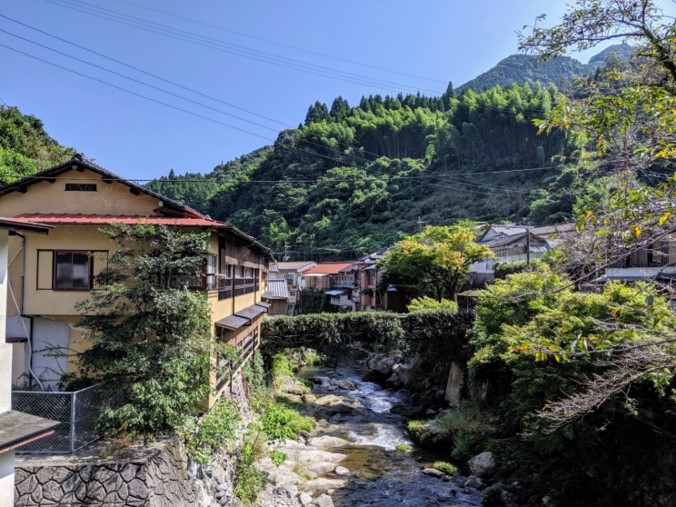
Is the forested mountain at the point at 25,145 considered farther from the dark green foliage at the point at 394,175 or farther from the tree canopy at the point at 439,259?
the dark green foliage at the point at 394,175

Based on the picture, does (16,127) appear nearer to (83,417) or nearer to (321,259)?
(83,417)

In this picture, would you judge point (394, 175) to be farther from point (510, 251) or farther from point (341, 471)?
point (341, 471)

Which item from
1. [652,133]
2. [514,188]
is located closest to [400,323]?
[652,133]

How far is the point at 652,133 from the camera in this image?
562cm

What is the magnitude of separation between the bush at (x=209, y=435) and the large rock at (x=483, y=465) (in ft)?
32.2

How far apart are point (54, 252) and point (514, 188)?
68244mm

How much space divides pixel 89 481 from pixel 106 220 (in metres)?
6.63

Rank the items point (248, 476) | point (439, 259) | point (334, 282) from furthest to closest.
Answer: point (334, 282) → point (439, 259) → point (248, 476)

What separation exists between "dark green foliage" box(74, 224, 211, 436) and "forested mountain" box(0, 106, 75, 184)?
53.5 ft

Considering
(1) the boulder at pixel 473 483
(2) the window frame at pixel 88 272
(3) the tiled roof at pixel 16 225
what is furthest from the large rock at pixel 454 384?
(3) the tiled roof at pixel 16 225

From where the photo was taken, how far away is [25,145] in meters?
26.8

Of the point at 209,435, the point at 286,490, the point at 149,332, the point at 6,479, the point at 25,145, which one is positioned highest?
the point at 25,145

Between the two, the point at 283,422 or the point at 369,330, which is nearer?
the point at 283,422

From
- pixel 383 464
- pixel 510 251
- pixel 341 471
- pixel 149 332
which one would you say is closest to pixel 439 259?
pixel 510 251
